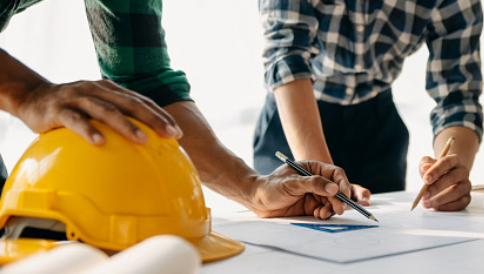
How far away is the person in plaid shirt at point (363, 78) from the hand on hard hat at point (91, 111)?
807 millimetres

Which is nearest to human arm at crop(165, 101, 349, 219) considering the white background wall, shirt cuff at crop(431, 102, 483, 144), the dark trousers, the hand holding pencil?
the hand holding pencil

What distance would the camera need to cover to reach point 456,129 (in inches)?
65.0

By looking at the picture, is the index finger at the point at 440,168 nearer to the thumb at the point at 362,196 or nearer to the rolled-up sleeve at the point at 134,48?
the thumb at the point at 362,196

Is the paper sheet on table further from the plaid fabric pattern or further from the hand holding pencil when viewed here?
the plaid fabric pattern

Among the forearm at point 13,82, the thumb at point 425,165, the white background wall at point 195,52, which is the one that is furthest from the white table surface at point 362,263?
the white background wall at point 195,52

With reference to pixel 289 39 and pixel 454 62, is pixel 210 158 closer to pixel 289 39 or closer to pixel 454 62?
pixel 289 39

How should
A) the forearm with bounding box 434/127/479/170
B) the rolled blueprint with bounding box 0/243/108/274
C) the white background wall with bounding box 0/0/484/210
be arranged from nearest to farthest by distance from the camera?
the rolled blueprint with bounding box 0/243/108/274
the forearm with bounding box 434/127/479/170
the white background wall with bounding box 0/0/484/210

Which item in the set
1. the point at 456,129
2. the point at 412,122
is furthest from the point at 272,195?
the point at 412,122

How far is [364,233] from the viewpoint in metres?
0.87

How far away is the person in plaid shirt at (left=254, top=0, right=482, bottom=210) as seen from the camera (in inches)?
60.9

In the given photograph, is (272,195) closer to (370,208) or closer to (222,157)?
(222,157)

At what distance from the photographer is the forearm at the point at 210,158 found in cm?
112

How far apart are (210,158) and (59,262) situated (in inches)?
29.6

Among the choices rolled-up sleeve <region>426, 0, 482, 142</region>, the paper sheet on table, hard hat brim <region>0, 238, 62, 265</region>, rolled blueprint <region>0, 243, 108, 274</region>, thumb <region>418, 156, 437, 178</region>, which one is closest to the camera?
rolled blueprint <region>0, 243, 108, 274</region>
